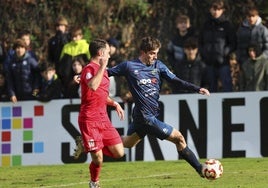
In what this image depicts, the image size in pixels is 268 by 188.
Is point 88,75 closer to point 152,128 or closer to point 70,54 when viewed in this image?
point 152,128

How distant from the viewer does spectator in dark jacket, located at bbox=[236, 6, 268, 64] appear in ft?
60.1

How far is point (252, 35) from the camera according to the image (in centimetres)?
1838

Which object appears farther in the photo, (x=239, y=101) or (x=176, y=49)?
(x=176, y=49)

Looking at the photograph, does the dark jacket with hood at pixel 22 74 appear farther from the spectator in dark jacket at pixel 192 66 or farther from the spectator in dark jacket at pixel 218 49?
the spectator in dark jacket at pixel 218 49

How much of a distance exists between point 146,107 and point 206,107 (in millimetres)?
4232

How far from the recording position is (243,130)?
688 inches

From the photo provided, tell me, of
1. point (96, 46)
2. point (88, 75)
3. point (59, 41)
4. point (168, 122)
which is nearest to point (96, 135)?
point (88, 75)

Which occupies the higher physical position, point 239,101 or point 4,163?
point 239,101

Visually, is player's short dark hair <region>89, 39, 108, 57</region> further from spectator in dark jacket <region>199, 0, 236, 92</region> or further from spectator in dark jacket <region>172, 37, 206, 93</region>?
spectator in dark jacket <region>199, 0, 236, 92</region>

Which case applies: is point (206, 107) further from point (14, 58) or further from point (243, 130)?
point (14, 58)

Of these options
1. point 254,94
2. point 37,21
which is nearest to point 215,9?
point 254,94

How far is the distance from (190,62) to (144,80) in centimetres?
503

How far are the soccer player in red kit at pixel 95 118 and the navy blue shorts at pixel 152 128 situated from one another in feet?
3.71

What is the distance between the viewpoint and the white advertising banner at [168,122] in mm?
17469
